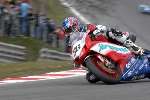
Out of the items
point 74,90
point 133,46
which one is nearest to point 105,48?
point 133,46

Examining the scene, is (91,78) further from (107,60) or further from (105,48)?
(105,48)

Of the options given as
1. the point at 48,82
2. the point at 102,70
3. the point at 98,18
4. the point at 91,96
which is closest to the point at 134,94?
the point at 91,96

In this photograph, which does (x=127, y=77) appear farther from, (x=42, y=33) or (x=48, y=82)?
(x=42, y=33)

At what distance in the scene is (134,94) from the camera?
9602mm

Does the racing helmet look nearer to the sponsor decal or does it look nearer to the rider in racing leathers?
the rider in racing leathers

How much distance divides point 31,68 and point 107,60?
15.0 feet

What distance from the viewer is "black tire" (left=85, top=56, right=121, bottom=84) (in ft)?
37.0

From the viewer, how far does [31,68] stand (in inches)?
617

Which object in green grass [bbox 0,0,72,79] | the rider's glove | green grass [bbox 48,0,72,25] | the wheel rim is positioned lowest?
green grass [bbox 0,0,72,79]

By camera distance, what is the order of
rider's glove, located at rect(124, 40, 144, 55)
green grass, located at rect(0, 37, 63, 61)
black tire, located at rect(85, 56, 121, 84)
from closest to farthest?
1. black tire, located at rect(85, 56, 121, 84)
2. rider's glove, located at rect(124, 40, 144, 55)
3. green grass, located at rect(0, 37, 63, 61)

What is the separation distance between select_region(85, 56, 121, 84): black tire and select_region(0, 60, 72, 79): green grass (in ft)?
11.8

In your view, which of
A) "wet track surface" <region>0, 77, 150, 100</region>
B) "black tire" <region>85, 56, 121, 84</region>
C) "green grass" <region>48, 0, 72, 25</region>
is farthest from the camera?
"green grass" <region>48, 0, 72, 25</region>

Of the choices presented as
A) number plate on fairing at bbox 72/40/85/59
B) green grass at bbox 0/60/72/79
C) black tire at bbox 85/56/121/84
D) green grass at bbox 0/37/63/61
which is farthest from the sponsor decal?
green grass at bbox 0/37/63/61

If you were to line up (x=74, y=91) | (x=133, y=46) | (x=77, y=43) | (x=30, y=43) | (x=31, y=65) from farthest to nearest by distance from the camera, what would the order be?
(x=30, y=43)
(x=31, y=65)
(x=133, y=46)
(x=77, y=43)
(x=74, y=91)
